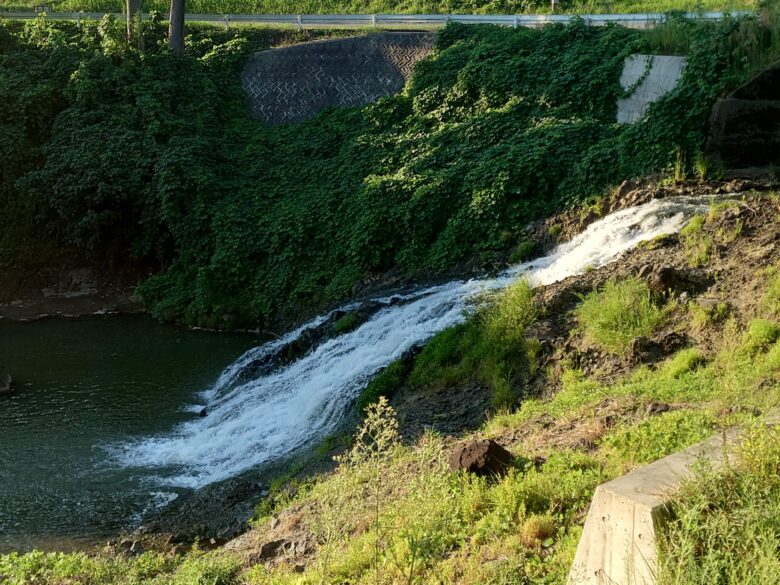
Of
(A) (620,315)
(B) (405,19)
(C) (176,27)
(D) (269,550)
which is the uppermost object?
(B) (405,19)

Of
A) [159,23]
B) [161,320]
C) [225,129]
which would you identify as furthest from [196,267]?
[159,23]

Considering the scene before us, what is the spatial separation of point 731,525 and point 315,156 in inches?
652

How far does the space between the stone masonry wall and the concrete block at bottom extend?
17.5 metres

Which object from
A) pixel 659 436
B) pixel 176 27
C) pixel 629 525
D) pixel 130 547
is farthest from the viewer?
pixel 176 27

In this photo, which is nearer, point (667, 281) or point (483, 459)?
point (483, 459)

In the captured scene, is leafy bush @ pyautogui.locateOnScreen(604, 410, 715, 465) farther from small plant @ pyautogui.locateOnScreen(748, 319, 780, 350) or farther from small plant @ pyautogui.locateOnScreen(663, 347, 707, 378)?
small plant @ pyautogui.locateOnScreen(748, 319, 780, 350)

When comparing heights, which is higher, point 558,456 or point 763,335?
point 763,335

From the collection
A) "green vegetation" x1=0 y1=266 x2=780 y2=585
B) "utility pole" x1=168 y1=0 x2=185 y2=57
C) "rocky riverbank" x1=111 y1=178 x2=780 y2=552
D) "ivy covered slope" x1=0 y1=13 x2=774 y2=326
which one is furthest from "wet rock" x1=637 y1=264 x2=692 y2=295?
"utility pole" x1=168 y1=0 x2=185 y2=57

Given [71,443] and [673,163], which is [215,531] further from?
[673,163]

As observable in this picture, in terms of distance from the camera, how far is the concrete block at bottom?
4434 mm

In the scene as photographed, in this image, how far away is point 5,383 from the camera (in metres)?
14.0

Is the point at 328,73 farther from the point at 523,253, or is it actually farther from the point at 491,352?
the point at 491,352

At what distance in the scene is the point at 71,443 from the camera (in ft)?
38.9

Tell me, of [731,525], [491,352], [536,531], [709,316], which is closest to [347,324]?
[491,352]
